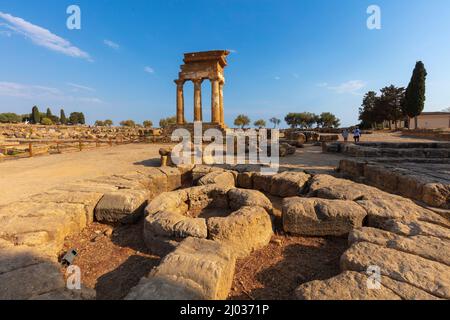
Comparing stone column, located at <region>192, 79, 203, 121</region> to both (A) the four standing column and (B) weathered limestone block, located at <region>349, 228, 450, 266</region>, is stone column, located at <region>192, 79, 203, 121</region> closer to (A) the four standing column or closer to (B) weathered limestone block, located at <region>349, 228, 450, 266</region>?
(A) the four standing column

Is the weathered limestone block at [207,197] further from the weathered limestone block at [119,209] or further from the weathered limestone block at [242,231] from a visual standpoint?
the weathered limestone block at [242,231]

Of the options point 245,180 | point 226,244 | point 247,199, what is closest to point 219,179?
point 245,180

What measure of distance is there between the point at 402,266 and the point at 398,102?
45054 mm

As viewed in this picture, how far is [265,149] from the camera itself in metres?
11.0

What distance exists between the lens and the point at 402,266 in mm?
2092

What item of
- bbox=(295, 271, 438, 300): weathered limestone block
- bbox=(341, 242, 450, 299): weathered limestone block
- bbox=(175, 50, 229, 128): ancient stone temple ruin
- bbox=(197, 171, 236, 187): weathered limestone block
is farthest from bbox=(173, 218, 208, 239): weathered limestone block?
bbox=(175, 50, 229, 128): ancient stone temple ruin

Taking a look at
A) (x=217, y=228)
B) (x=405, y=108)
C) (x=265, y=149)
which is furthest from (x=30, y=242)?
(x=405, y=108)

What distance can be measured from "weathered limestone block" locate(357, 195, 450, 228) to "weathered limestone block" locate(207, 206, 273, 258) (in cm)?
151

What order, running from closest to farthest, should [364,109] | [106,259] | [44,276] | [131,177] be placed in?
[44,276], [106,259], [131,177], [364,109]

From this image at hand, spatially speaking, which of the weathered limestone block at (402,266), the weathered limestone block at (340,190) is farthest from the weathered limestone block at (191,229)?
the weathered limestone block at (340,190)

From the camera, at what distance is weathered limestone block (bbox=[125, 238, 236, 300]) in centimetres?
180

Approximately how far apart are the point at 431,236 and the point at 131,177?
5.56 meters

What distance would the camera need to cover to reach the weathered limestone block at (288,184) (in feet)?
16.2
